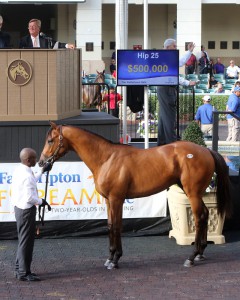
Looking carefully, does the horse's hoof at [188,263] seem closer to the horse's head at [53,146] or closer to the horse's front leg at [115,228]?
the horse's front leg at [115,228]

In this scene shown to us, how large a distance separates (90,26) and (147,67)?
1124 inches

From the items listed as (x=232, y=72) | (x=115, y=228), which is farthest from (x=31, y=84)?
(x=232, y=72)

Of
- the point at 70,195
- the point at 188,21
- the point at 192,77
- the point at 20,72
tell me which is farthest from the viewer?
the point at 188,21

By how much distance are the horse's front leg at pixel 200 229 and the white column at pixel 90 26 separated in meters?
30.1

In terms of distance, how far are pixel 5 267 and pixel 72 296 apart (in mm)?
1615

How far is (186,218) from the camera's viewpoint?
12172 millimetres

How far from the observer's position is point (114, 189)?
11.1m

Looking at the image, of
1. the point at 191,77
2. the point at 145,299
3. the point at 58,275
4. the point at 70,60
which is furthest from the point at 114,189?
the point at 191,77

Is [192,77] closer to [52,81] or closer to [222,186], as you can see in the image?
[52,81]

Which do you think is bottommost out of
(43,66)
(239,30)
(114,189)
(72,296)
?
(72,296)

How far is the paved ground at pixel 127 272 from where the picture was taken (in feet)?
32.0

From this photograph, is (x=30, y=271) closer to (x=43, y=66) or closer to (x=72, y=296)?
(x=72, y=296)

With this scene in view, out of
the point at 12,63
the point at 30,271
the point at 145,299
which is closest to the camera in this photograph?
the point at 145,299

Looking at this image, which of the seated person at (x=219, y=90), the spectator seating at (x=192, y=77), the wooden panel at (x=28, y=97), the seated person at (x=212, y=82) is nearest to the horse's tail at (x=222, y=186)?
the wooden panel at (x=28, y=97)
